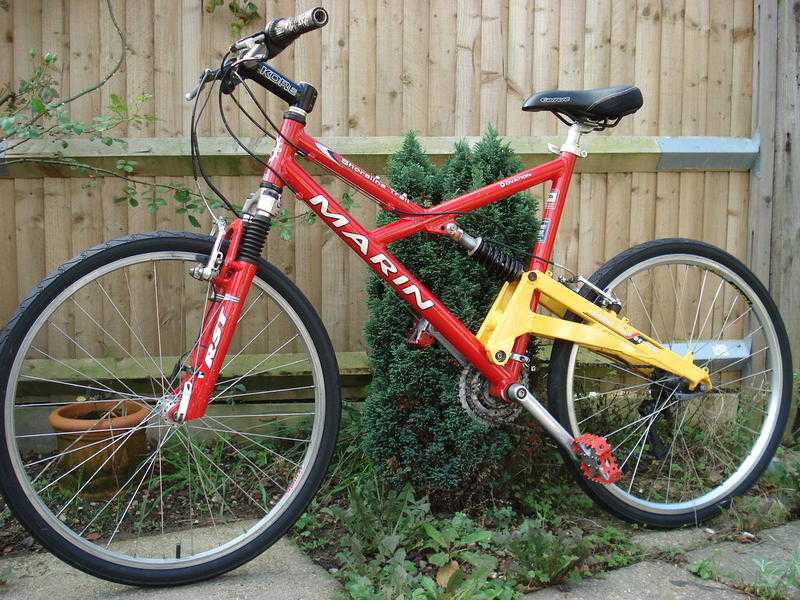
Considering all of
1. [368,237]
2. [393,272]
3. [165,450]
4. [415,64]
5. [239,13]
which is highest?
[239,13]

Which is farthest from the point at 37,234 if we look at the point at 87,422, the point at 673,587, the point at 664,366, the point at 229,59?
the point at 673,587

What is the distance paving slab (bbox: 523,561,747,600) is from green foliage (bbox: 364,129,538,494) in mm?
525

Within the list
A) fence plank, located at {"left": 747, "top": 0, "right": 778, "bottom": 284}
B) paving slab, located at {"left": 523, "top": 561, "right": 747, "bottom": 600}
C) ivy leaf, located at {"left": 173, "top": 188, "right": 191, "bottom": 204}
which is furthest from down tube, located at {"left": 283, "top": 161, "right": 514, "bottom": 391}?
fence plank, located at {"left": 747, "top": 0, "right": 778, "bottom": 284}

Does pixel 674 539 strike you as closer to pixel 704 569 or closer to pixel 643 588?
pixel 704 569

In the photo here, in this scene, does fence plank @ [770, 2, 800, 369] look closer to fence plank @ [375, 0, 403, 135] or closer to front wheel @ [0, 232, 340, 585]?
fence plank @ [375, 0, 403, 135]

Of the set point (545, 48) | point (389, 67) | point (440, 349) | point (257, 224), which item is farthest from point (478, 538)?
point (545, 48)

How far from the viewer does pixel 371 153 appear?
10.9 feet

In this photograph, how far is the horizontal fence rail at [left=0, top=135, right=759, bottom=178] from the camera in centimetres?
320

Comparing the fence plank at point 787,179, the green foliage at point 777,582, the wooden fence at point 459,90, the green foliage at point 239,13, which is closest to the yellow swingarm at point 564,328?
the green foliage at point 777,582

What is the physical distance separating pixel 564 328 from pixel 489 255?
0.37m

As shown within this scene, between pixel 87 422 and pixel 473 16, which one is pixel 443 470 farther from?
pixel 473 16

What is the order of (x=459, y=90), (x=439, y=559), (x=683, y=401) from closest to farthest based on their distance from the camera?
(x=439, y=559)
(x=683, y=401)
(x=459, y=90)

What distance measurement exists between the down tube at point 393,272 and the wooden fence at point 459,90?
1.06 m

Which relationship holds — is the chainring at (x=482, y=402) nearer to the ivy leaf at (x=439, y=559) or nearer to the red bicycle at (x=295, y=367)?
the red bicycle at (x=295, y=367)
